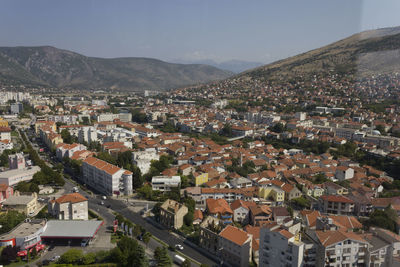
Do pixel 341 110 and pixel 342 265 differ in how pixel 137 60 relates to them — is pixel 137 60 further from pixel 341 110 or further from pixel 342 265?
pixel 342 265

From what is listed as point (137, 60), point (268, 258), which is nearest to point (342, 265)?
point (268, 258)

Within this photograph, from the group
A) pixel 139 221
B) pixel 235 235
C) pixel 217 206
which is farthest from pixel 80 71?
pixel 235 235

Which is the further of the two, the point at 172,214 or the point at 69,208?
the point at 69,208

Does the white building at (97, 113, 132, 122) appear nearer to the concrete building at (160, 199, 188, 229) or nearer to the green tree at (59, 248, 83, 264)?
the concrete building at (160, 199, 188, 229)

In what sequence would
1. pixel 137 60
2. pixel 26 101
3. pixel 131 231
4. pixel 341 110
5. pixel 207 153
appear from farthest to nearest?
1. pixel 137 60
2. pixel 26 101
3. pixel 341 110
4. pixel 207 153
5. pixel 131 231

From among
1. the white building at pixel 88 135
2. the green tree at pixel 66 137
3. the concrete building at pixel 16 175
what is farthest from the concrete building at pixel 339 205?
the green tree at pixel 66 137

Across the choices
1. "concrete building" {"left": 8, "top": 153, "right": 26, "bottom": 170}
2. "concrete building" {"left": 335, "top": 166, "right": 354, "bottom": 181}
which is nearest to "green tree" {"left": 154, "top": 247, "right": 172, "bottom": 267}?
"concrete building" {"left": 8, "top": 153, "right": 26, "bottom": 170}

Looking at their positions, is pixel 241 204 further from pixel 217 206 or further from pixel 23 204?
pixel 23 204
